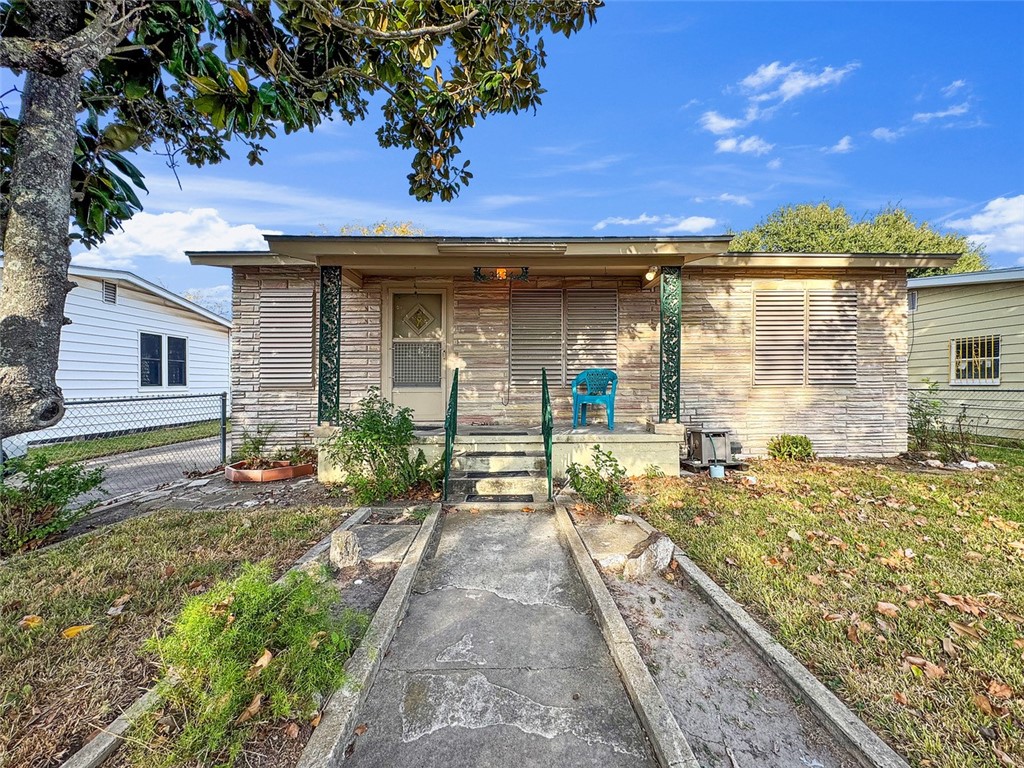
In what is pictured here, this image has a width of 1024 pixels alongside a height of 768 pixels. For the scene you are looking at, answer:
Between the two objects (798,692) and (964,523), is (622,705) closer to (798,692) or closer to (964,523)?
(798,692)

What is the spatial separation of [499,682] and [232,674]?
1.13 m

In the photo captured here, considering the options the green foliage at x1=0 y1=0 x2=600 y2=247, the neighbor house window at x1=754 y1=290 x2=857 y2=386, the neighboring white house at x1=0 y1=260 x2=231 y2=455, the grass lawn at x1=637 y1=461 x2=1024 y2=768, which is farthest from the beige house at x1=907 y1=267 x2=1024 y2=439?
the neighboring white house at x1=0 y1=260 x2=231 y2=455

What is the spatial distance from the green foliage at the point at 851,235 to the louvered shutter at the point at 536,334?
17.1m

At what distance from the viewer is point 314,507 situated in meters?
4.42

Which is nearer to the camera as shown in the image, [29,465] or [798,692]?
[798,692]

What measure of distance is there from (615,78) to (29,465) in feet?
37.1

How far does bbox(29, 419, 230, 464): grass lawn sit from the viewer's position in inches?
282

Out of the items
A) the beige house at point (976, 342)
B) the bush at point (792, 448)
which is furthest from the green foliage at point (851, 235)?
the bush at point (792, 448)

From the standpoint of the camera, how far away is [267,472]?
219 inches

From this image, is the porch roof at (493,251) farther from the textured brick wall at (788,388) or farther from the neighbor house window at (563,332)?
the textured brick wall at (788,388)

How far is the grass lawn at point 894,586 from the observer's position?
66.7 inches

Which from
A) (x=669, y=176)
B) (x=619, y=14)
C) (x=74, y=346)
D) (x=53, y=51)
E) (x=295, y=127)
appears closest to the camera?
(x=53, y=51)

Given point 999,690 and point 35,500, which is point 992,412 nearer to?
point 999,690

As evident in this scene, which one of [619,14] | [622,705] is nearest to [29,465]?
[622,705]
